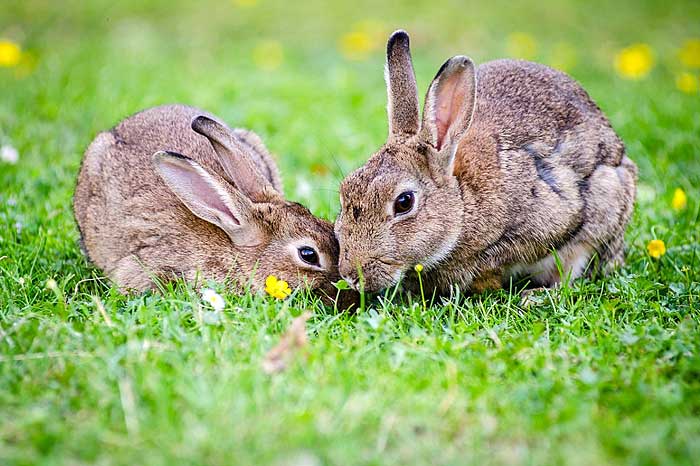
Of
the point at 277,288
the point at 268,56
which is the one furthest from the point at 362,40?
the point at 277,288

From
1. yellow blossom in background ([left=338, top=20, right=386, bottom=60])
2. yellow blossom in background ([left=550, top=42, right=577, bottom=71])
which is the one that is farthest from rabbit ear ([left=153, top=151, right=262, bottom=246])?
yellow blossom in background ([left=550, top=42, right=577, bottom=71])

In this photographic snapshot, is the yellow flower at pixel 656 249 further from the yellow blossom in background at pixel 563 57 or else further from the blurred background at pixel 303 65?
the yellow blossom in background at pixel 563 57

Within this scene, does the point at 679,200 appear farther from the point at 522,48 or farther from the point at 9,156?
the point at 9,156

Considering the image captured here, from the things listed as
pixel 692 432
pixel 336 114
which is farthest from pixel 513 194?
pixel 336 114

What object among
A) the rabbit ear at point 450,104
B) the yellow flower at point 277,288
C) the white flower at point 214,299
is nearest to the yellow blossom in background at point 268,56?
the rabbit ear at point 450,104

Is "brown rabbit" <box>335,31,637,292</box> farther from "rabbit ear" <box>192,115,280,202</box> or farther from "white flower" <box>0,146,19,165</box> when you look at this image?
"white flower" <box>0,146,19,165</box>
